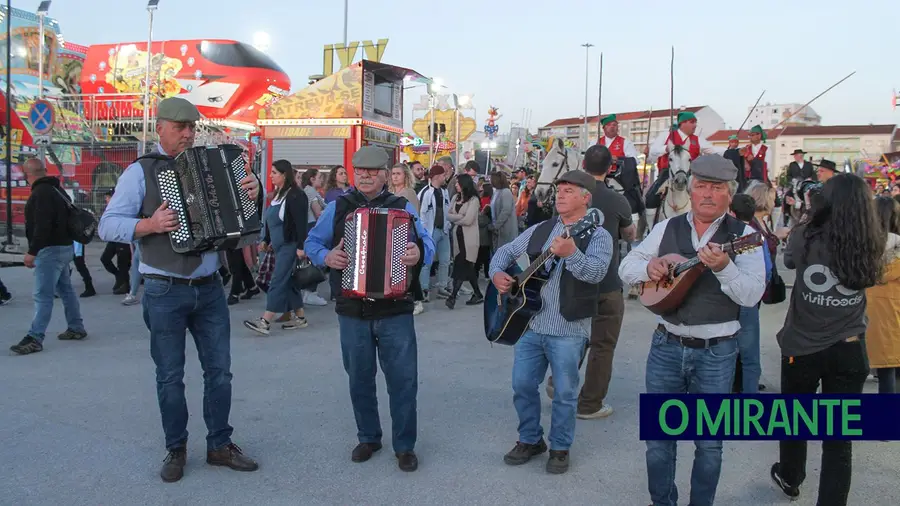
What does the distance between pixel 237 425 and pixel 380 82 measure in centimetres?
1282

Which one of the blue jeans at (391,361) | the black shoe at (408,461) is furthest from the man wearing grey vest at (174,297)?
the black shoe at (408,461)

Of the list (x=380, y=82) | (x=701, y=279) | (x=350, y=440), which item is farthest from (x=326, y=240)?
(x=380, y=82)

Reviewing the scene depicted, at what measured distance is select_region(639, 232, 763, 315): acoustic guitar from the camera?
3256 millimetres

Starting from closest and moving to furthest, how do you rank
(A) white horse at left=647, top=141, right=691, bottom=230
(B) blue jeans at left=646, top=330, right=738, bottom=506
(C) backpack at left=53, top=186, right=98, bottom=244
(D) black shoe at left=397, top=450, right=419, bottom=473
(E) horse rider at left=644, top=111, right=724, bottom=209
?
(B) blue jeans at left=646, top=330, right=738, bottom=506 → (D) black shoe at left=397, top=450, right=419, bottom=473 → (C) backpack at left=53, top=186, right=98, bottom=244 → (A) white horse at left=647, top=141, right=691, bottom=230 → (E) horse rider at left=644, top=111, right=724, bottom=209

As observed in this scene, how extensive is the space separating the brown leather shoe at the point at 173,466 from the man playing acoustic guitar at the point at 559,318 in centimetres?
191

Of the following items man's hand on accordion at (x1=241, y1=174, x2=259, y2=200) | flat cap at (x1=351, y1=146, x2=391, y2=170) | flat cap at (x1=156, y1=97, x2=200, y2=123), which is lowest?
man's hand on accordion at (x1=241, y1=174, x2=259, y2=200)

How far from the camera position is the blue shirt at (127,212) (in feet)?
13.0

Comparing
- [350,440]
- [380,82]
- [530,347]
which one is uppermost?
[380,82]

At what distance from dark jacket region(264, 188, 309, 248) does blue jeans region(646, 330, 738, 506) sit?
16.7 ft

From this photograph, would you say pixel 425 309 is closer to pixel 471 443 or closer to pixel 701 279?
pixel 471 443

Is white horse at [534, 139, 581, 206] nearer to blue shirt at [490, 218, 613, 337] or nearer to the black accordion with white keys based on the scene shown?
blue shirt at [490, 218, 613, 337]

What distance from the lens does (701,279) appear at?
3.39 m

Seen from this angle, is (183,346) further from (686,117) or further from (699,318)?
(686,117)

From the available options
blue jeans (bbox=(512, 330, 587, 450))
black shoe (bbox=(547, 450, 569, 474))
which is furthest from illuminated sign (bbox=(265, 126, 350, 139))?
black shoe (bbox=(547, 450, 569, 474))
